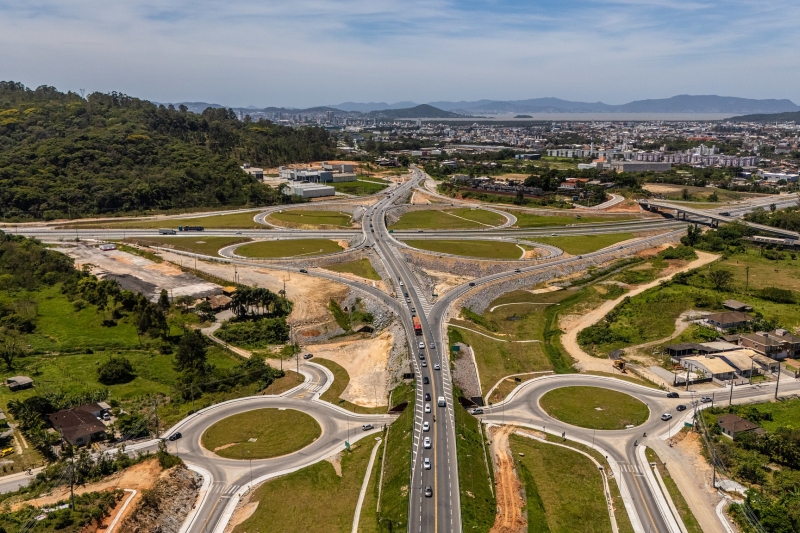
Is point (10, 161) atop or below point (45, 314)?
atop

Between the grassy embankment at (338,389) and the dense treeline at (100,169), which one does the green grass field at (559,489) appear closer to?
the grassy embankment at (338,389)

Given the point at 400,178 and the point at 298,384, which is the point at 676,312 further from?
the point at 400,178

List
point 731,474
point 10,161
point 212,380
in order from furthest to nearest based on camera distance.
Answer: point 10,161 → point 212,380 → point 731,474

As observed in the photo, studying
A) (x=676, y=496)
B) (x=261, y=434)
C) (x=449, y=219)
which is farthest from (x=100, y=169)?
(x=676, y=496)

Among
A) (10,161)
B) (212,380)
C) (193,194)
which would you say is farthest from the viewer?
(193,194)

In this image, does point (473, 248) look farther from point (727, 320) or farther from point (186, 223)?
point (186, 223)

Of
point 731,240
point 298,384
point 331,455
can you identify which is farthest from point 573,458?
point 731,240

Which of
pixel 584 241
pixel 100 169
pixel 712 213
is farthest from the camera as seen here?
pixel 100 169

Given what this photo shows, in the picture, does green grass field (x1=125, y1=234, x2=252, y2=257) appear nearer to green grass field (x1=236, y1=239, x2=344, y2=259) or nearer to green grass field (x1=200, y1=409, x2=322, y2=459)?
green grass field (x1=236, y1=239, x2=344, y2=259)
